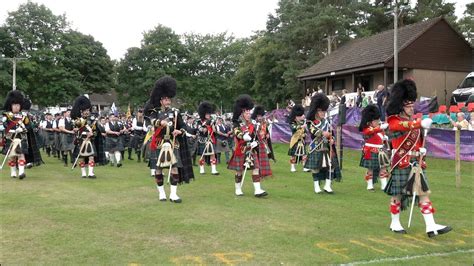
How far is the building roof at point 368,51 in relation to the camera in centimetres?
3141

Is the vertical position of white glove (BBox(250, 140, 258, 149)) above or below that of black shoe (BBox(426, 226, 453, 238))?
above

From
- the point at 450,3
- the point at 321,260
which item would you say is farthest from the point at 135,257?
the point at 450,3

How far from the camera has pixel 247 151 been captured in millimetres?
10289

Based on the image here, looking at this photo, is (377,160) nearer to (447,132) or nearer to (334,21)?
(447,132)

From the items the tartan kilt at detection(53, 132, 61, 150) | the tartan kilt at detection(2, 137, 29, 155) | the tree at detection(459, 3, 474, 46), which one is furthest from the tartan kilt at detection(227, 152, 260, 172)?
the tree at detection(459, 3, 474, 46)

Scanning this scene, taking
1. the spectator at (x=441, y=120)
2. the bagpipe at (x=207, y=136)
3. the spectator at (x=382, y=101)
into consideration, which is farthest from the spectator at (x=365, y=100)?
the bagpipe at (x=207, y=136)

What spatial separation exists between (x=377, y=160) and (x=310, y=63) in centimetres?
3145

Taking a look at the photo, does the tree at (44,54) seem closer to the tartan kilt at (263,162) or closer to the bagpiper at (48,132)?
the bagpiper at (48,132)

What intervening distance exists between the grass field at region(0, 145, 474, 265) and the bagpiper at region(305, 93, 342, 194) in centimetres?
50

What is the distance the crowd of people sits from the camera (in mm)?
7246

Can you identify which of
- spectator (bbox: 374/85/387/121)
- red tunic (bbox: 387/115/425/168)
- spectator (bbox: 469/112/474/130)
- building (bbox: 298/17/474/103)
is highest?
building (bbox: 298/17/474/103)

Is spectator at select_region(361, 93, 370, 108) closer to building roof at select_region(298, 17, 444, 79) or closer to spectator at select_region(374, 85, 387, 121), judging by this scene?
spectator at select_region(374, 85, 387, 121)

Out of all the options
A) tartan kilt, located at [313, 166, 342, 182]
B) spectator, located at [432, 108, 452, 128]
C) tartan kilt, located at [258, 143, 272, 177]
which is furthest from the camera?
spectator, located at [432, 108, 452, 128]

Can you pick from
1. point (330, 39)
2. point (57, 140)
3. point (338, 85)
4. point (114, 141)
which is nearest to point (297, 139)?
point (114, 141)
